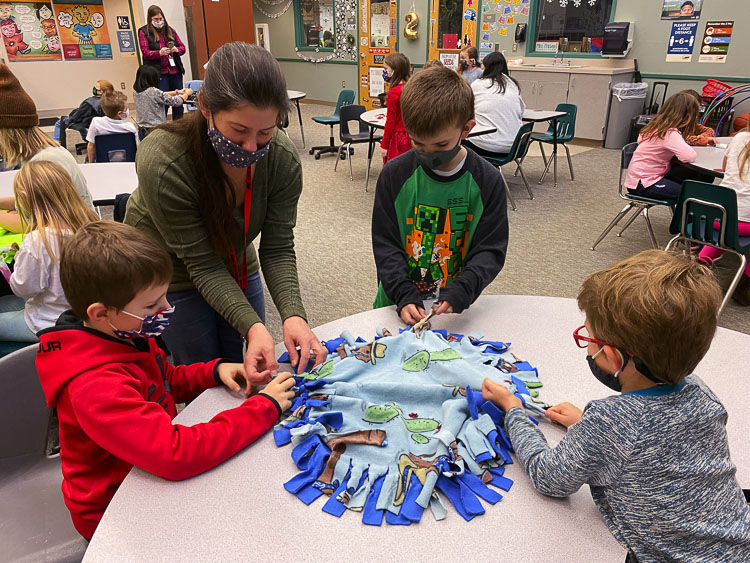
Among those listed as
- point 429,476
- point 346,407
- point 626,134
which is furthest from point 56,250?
point 626,134

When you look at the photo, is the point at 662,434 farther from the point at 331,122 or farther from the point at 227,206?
the point at 331,122

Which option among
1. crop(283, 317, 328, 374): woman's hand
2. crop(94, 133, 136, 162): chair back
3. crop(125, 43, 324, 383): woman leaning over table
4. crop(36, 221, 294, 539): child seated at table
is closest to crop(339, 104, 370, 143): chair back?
crop(94, 133, 136, 162): chair back

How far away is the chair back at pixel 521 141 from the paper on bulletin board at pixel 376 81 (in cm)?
500

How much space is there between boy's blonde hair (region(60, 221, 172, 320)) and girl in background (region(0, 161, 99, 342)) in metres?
0.92

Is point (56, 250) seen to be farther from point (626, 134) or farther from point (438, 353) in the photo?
point (626, 134)

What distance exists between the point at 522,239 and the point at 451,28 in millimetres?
5603

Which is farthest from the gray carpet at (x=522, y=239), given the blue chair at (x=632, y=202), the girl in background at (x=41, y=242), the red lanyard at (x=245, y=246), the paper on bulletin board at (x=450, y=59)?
the paper on bulletin board at (x=450, y=59)

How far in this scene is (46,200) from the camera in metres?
1.91

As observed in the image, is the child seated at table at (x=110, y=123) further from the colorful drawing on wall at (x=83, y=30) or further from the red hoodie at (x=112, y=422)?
the colorful drawing on wall at (x=83, y=30)

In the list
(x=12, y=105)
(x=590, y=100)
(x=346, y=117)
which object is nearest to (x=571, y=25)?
(x=590, y=100)

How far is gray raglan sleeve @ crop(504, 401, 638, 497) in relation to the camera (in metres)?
0.83

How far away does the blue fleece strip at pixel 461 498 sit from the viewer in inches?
34.9

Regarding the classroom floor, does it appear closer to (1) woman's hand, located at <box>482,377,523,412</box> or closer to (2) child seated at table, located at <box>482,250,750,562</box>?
(1) woman's hand, located at <box>482,377,523,412</box>

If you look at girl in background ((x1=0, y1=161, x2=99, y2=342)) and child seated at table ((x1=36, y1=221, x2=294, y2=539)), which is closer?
child seated at table ((x1=36, y1=221, x2=294, y2=539))
